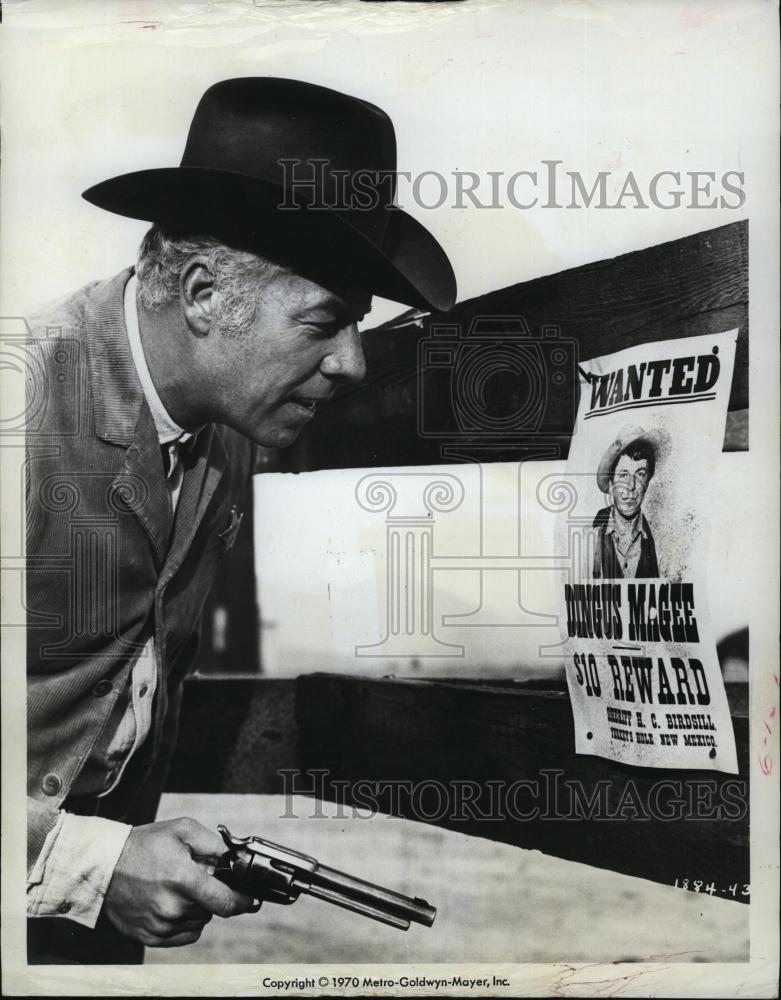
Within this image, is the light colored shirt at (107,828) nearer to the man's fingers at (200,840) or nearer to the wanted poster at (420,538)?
the wanted poster at (420,538)

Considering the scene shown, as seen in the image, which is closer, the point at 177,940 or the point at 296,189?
the point at 296,189

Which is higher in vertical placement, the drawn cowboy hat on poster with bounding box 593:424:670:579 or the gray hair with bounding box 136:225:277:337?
the gray hair with bounding box 136:225:277:337

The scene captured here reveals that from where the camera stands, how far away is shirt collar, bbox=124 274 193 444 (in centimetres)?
227

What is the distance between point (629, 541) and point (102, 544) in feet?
3.44

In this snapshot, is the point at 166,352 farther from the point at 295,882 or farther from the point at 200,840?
the point at 295,882

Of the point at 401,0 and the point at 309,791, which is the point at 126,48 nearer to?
the point at 401,0

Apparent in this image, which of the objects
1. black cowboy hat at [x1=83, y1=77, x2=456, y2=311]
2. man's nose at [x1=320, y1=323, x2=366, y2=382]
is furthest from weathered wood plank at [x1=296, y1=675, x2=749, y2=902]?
black cowboy hat at [x1=83, y1=77, x2=456, y2=311]

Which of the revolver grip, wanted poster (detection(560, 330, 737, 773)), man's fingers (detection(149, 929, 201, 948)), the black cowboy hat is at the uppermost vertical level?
the black cowboy hat

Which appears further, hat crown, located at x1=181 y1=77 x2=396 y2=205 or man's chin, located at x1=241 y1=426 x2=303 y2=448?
man's chin, located at x1=241 y1=426 x2=303 y2=448

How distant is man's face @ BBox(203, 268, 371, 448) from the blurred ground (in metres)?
0.77

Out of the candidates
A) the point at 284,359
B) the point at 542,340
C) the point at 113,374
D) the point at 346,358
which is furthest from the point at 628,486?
the point at 113,374

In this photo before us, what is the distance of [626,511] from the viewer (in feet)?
7.59

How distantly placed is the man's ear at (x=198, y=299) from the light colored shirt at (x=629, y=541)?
887 mm

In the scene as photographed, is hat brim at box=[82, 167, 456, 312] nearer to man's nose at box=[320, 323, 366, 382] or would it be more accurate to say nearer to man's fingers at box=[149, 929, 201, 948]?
man's nose at box=[320, 323, 366, 382]
